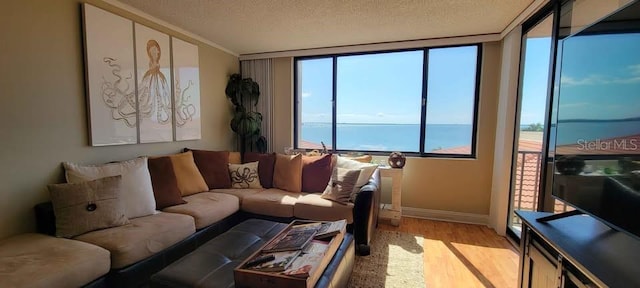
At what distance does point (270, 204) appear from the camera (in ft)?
9.09

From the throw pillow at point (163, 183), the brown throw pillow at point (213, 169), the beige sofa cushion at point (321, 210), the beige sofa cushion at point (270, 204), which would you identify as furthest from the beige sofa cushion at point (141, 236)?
the beige sofa cushion at point (321, 210)

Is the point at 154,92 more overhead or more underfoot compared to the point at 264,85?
more underfoot

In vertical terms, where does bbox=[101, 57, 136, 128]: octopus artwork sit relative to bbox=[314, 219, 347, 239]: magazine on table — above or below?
above

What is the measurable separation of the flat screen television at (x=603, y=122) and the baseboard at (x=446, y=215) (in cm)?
206

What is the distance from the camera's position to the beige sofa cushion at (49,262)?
4.36 feet

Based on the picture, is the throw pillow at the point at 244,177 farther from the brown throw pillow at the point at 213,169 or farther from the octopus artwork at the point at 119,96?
the octopus artwork at the point at 119,96

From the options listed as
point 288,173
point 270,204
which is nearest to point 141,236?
point 270,204

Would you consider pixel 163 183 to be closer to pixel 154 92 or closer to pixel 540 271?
pixel 154 92

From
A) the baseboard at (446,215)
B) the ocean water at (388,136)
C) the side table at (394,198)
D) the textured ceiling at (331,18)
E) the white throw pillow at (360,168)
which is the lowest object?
the baseboard at (446,215)

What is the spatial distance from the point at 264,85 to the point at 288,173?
169 cm

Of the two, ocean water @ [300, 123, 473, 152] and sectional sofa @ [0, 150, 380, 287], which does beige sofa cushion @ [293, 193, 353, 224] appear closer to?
sectional sofa @ [0, 150, 380, 287]

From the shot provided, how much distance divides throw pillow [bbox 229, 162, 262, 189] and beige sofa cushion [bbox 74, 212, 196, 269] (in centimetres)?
97

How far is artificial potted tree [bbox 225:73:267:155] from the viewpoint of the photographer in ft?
12.9

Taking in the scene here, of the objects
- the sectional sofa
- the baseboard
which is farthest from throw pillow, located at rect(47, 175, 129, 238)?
the baseboard
